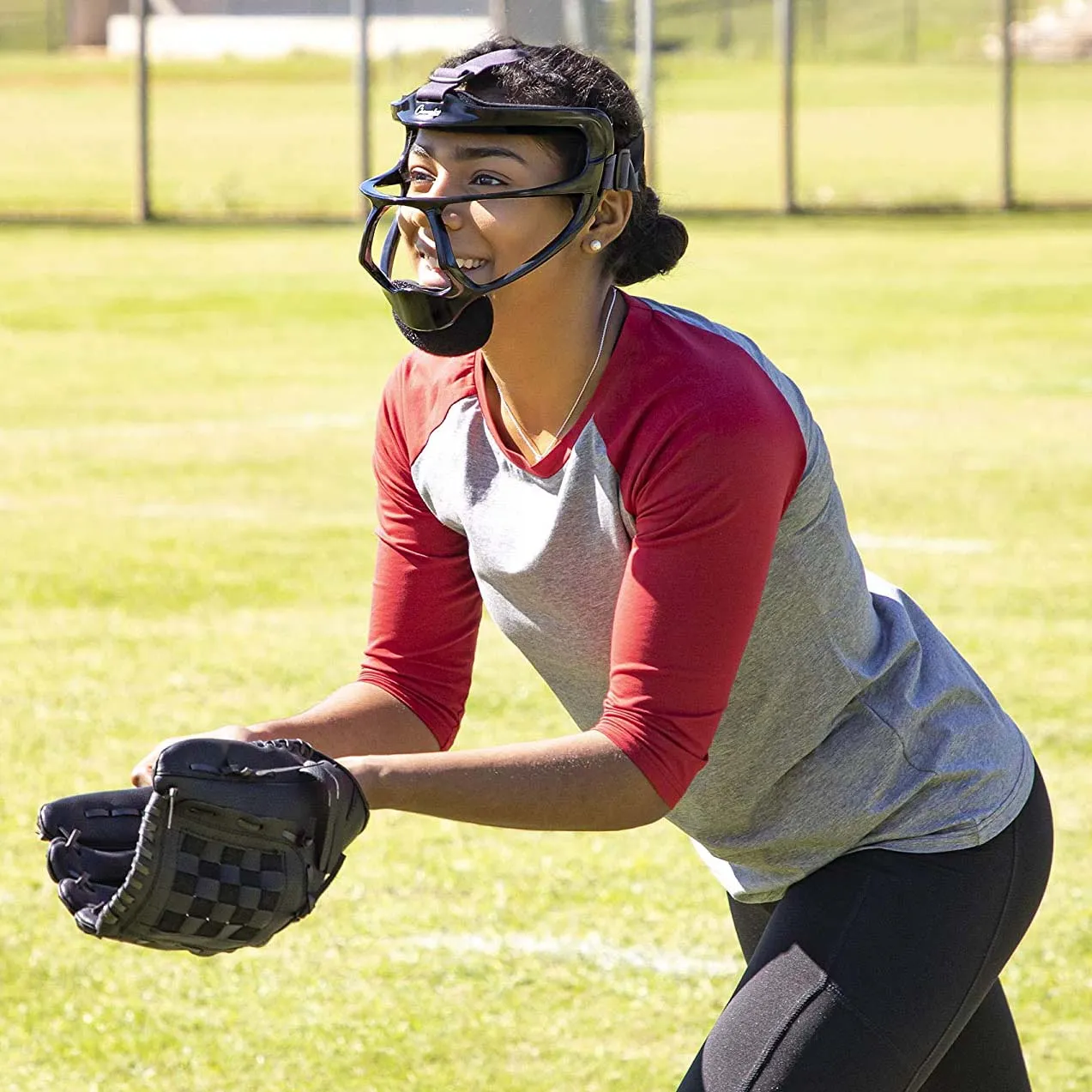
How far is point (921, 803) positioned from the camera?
2.98m

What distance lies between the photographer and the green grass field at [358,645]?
14.4 ft

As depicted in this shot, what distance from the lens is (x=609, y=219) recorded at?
9.54ft

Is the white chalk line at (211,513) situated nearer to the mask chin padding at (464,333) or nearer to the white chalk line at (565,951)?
the white chalk line at (565,951)

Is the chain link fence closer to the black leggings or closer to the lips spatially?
the lips

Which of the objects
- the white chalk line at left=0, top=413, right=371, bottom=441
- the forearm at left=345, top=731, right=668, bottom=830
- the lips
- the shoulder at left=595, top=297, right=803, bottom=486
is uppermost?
the lips

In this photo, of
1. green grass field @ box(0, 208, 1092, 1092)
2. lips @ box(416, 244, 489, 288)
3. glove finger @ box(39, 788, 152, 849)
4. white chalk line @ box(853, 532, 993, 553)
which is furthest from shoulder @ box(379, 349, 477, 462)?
white chalk line @ box(853, 532, 993, 553)

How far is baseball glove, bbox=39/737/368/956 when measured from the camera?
246 centimetres

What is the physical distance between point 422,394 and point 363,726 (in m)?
0.50

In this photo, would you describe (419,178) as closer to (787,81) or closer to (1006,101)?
(787,81)

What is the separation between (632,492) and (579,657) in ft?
1.11

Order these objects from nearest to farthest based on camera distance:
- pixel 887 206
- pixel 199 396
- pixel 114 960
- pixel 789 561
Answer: pixel 789 561
pixel 114 960
pixel 199 396
pixel 887 206

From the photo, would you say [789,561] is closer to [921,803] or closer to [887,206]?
[921,803]

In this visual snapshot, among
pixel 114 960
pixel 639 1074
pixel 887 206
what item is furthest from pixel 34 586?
pixel 887 206

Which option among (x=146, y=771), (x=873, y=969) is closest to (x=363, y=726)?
(x=146, y=771)
